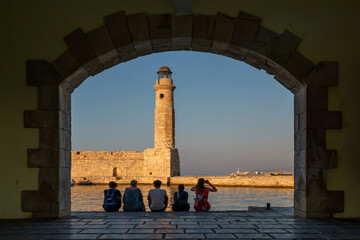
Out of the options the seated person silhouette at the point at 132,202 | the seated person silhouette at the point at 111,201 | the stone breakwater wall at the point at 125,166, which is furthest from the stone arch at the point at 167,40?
the stone breakwater wall at the point at 125,166

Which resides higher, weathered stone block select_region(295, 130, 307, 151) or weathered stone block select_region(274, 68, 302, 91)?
weathered stone block select_region(274, 68, 302, 91)

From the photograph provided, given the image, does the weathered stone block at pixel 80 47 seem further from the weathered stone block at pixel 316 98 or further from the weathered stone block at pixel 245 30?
the weathered stone block at pixel 316 98

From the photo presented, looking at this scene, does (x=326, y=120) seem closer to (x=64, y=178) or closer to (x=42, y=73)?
(x=64, y=178)

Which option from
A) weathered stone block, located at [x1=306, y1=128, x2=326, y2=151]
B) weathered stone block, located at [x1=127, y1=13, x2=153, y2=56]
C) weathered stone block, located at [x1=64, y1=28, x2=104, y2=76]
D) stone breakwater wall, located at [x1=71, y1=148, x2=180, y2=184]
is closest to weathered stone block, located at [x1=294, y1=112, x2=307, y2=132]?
weathered stone block, located at [x1=306, y1=128, x2=326, y2=151]

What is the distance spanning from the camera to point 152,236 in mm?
3355

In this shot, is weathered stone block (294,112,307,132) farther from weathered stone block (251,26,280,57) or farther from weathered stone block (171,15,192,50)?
weathered stone block (171,15,192,50)

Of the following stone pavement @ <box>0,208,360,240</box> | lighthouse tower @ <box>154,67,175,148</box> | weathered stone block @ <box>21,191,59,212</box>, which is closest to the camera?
stone pavement @ <box>0,208,360,240</box>

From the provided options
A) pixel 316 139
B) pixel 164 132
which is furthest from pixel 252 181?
pixel 316 139

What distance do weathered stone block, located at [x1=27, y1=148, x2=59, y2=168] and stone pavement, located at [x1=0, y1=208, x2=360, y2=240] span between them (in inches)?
26.6

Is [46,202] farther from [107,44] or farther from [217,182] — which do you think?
[217,182]

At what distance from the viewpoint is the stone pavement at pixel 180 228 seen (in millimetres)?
3393

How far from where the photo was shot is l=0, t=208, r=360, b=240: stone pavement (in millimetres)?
3393

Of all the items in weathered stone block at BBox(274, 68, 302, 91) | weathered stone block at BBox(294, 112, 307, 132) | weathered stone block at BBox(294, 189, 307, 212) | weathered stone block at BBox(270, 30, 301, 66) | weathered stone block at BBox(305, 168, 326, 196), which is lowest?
weathered stone block at BBox(294, 189, 307, 212)

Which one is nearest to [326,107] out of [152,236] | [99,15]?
[152,236]
